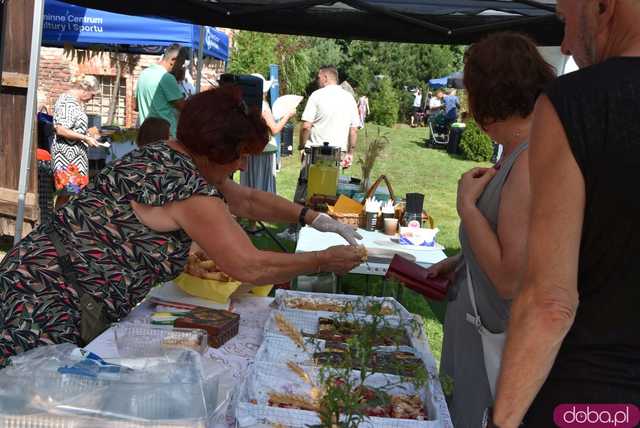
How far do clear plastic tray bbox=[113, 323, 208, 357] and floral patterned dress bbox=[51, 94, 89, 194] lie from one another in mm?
4866

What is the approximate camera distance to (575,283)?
103 cm

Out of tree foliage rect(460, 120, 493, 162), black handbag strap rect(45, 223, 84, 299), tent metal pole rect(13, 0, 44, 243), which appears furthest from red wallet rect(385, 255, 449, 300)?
tree foliage rect(460, 120, 493, 162)

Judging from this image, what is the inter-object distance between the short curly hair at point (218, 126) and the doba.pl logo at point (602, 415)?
1.23 meters

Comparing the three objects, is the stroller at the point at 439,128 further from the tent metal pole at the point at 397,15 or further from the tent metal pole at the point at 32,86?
the tent metal pole at the point at 32,86

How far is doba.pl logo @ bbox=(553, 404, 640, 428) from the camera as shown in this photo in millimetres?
1093

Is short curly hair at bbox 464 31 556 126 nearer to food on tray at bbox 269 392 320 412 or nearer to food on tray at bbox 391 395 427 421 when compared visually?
food on tray at bbox 391 395 427 421

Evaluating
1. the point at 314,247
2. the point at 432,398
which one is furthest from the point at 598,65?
the point at 314,247

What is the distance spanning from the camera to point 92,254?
1871 mm

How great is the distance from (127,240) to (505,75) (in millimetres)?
1157

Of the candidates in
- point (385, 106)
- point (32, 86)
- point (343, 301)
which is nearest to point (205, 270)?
point (343, 301)

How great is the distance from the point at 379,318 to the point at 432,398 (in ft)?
1.48

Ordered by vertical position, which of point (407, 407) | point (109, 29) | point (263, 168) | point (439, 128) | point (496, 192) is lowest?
point (407, 407)

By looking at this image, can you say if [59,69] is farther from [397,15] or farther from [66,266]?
[66,266]

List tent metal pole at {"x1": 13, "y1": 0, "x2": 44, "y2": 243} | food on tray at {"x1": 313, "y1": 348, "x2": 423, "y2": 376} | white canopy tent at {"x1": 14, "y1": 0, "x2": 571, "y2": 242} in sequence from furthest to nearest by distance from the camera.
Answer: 1. white canopy tent at {"x1": 14, "y1": 0, "x2": 571, "y2": 242}
2. tent metal pole at {"x1": 13, "y1": 0, "x2": 44, "y2": 243}
3. food on tray at {"x1": 313, "y1": 348, "x2": 423, "y2": 376}
